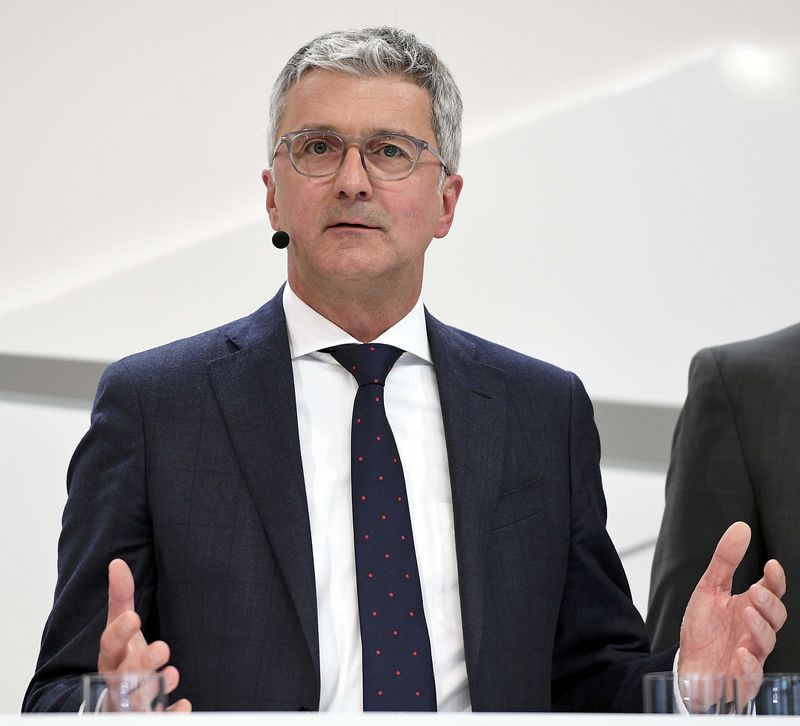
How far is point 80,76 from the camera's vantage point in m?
3.09

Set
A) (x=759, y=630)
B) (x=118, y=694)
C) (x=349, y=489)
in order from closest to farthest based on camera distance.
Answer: (x=118, y=694) < (x=759, y=630) < (x=349, y=489)

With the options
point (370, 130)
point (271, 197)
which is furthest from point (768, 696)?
point (271, 197)

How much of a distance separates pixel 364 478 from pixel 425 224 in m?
0.42

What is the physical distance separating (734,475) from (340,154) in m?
0.87

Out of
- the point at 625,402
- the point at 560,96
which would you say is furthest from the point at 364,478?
the point at 560,96

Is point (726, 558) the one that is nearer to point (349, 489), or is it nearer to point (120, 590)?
point (349, 489)

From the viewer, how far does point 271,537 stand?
1.86 metres

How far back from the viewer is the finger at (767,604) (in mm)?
1654

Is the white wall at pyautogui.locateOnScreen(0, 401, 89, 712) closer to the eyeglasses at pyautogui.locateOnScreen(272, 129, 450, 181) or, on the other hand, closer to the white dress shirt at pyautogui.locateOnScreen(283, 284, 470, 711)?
the white dress shirt at pyautogui.locateOnScreen(283, 284, 470, 711)

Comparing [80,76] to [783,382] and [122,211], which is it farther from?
[783,382]

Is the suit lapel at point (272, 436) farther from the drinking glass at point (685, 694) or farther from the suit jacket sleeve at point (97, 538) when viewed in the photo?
the drinking glass at point (685, 694)

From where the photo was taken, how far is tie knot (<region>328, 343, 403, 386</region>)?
2043mm

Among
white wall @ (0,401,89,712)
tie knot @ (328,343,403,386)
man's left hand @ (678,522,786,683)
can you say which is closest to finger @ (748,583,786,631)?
man's left hand @ (678,522,786,683)

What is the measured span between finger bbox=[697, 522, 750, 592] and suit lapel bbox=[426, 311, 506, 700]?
337mm
